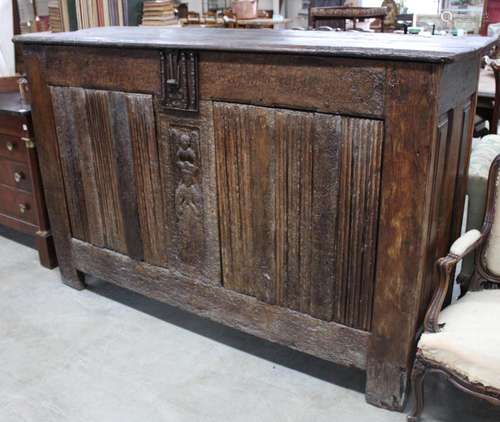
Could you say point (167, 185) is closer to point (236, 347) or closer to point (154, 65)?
point (154, 65)

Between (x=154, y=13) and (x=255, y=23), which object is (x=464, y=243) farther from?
(x=255, y=23)

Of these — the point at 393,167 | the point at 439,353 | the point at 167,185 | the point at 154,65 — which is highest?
the point at 154,65

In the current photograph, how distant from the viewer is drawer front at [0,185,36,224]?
2.88m

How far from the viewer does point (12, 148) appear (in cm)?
283

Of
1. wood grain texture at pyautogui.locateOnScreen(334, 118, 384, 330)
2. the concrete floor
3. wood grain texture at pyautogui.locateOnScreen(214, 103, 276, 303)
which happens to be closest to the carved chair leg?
the concrete floor

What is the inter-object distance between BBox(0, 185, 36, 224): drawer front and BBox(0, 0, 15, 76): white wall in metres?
0.83

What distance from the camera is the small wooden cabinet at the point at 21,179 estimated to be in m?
2.70

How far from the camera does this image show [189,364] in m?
2.12

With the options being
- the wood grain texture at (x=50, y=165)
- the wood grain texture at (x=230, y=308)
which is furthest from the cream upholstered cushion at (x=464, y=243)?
the wood grain texture at (x=50, y=165)

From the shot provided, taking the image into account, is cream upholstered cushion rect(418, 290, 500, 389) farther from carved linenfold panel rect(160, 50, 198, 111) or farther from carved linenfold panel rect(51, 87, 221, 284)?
carved linenfold panel rect(160, 50, 198, 111)

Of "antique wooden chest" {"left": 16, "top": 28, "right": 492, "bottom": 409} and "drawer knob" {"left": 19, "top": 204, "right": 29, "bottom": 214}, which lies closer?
"antique wooden chest" {"left": 16, "top": 28, "right": 492, "bottom": 409}

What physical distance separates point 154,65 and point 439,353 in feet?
4.23

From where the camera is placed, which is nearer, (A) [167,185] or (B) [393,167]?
(B) [393,167]

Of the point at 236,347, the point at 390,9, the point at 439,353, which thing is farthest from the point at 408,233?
the point at 390,9
